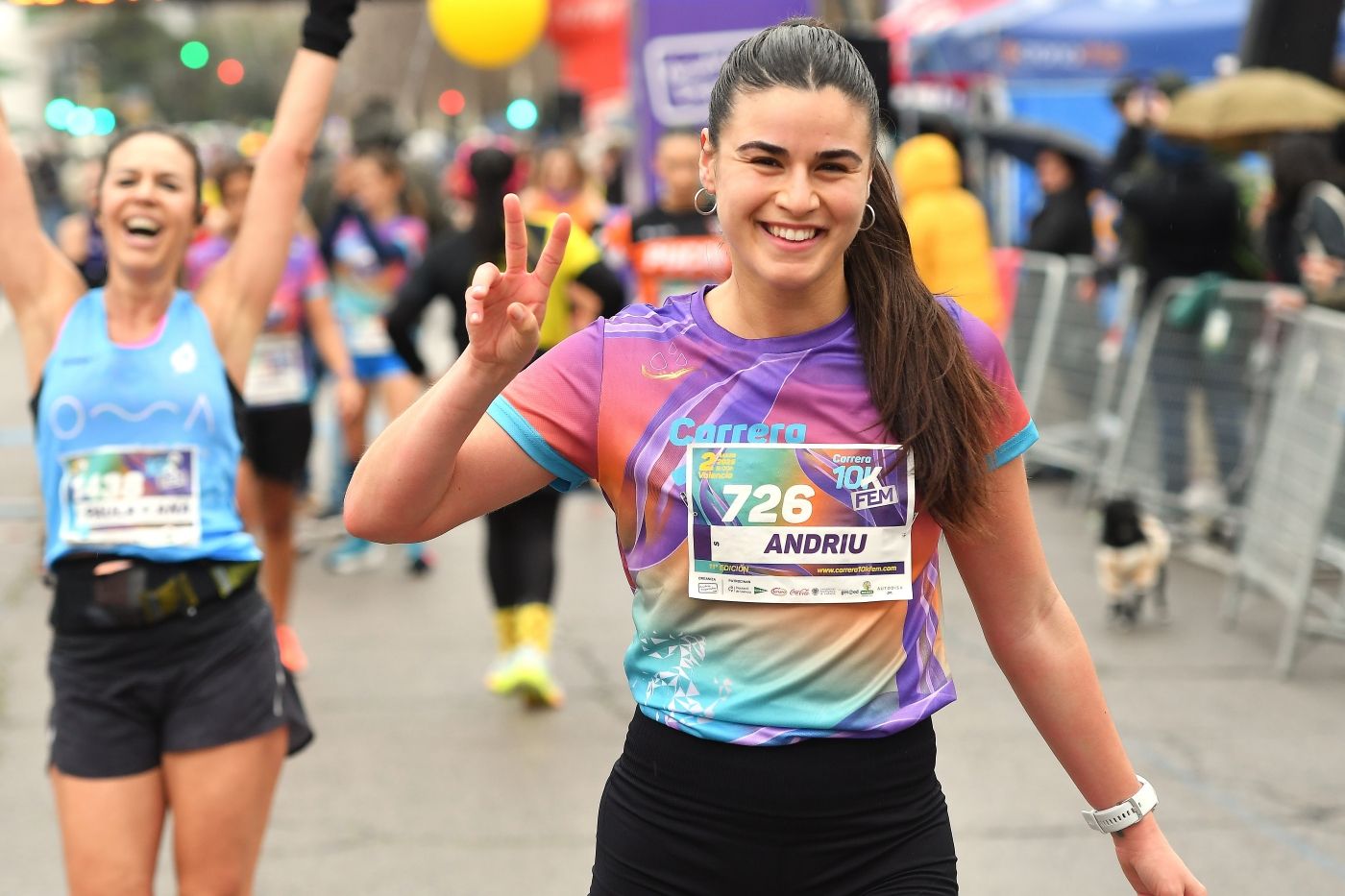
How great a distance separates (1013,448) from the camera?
256 cm

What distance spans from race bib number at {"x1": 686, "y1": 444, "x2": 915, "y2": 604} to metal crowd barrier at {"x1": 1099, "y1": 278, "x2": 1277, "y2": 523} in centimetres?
697

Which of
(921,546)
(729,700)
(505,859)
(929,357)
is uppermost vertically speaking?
(929,357)

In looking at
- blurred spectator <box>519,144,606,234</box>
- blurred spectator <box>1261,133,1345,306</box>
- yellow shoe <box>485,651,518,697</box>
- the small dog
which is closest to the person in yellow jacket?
blurred spectator <box>1261,133,1345,306</box>

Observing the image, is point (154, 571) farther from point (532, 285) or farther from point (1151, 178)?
point (1151, 178)

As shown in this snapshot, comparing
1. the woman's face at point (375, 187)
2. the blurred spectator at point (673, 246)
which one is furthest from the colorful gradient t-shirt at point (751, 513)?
the woman's face at point (375, 187)

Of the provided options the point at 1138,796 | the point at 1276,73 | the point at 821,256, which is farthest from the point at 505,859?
the point at 1276,73

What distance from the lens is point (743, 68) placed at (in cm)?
245

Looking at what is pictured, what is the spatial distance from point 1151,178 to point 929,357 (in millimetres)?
8173

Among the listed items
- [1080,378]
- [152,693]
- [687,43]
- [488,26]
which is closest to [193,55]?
[488,26]

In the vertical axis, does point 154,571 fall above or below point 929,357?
below

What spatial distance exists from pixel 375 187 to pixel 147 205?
20.6 ft

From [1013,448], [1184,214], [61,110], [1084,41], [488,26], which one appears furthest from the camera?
[61,110]

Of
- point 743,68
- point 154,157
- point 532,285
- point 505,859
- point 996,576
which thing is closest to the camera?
point 532,285

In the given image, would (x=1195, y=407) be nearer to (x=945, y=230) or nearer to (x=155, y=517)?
(x=945, y=230)
